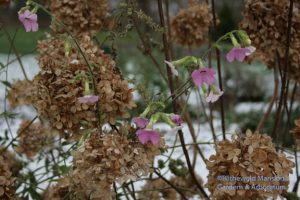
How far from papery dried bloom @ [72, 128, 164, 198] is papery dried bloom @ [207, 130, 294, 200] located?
0.15m

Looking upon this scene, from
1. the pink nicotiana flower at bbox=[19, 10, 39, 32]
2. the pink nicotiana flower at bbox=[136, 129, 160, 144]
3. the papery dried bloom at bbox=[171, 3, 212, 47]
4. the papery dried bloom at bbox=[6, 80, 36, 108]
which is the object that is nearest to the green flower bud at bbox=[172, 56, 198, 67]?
the pink nicotiana flower at bbox=[136, 129, 160, 144]

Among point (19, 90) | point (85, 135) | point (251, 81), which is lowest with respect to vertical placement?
point (251, 81)

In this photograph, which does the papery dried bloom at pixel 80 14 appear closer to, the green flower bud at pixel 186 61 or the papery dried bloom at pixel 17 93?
the papery dried bloom at pixel 17 93

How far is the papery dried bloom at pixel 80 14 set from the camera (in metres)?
1.34

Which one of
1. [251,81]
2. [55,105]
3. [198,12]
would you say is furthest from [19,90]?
[251,81]

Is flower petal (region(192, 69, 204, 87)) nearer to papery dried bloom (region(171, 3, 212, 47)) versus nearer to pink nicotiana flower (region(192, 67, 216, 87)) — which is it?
pink nicotiana flower (region(192, 67, 216, 87))

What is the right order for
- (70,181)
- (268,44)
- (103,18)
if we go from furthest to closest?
1. (103,18)
2. (268,44)
3. (70,181)

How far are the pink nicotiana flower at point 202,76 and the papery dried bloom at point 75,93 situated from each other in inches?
7.6

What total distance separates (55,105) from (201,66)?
0.32 m

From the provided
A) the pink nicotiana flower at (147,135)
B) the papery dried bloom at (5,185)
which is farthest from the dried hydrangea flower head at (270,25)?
the papery dried bloom at (5,185)

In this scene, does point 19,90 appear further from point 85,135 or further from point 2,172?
point 85,135

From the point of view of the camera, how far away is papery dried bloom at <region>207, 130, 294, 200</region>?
3.18 feet

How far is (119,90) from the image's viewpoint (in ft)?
3.42

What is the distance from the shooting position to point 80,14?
1342mm
